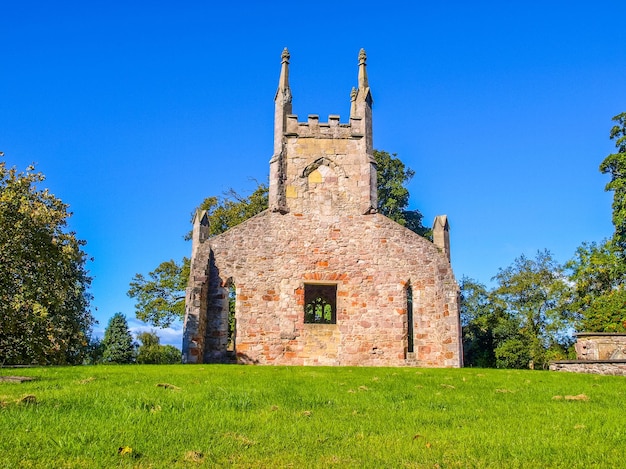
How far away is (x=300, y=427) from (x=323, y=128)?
18.7 metres

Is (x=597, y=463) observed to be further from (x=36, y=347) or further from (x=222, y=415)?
(x=36, y=347)

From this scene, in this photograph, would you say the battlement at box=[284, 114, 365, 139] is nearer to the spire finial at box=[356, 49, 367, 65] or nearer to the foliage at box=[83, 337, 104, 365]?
the spire finial at box=[356, 49, 367, 65]

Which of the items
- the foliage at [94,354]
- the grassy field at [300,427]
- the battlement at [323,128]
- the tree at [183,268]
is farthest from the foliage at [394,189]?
the grassy field at [300,427]

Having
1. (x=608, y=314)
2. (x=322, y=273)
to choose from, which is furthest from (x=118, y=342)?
(x=608, y=314)

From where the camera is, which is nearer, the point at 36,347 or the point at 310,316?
the point at 36,347

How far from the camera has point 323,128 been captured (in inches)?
939

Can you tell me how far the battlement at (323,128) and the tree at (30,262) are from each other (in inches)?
365

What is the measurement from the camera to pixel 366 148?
23.5 meters

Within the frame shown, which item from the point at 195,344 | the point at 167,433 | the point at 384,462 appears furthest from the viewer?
the point at 195,344

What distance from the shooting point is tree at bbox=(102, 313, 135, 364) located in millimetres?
36406

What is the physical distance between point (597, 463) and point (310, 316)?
26.7 metres

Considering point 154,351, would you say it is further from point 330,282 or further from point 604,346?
point 604,346

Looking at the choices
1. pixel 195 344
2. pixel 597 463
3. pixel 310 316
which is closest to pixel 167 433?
pixel 597 463

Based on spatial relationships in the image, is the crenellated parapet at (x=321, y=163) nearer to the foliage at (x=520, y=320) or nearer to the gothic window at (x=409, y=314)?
the gothic window at (x=409, y=314)
